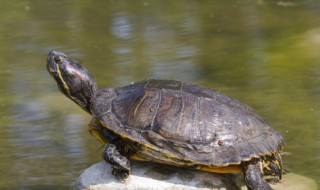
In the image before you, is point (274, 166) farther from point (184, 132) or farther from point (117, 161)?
point (117, 161)

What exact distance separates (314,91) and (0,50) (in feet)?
16.1

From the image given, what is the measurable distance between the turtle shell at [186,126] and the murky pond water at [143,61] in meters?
1.03

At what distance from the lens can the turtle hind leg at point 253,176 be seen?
4.68 meters

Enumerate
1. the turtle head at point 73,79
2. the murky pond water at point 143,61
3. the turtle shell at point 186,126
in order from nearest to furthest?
the turtle shell at point 186,126
the turtle head at point 73,79
the murky pond water at point 143,61

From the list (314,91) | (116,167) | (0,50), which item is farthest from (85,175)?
(0,50)

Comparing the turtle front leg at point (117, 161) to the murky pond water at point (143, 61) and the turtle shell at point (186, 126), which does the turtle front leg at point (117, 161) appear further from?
the murky pond water at point (143, 61)

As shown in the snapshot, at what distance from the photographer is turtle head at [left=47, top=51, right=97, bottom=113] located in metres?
5.21

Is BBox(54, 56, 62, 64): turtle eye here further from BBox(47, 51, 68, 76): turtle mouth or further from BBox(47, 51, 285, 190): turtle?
BBox(47, 51, 285, 190): turtle

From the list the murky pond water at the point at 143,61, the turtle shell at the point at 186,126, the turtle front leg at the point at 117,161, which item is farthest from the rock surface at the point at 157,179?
the murky pond water at the point at 143,61

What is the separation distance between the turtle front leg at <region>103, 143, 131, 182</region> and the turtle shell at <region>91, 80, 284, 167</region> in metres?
0.11

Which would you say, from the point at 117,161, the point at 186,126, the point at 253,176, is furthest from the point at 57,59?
the point at 253,176

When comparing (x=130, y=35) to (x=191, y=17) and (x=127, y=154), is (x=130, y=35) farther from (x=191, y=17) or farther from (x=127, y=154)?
(x=127, y=154)

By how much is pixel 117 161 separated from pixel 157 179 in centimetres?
34

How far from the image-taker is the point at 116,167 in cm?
480
